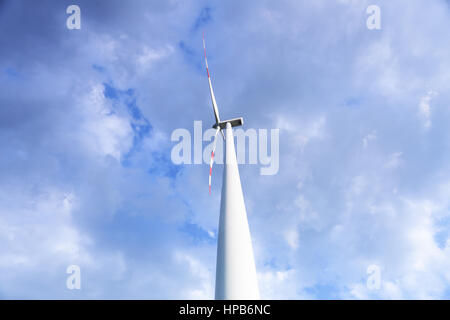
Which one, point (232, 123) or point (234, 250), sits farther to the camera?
point (232, 123)

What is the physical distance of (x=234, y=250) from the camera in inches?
598

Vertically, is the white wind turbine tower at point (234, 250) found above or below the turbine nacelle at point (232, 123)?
below

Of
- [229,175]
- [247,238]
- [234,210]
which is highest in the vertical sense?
[229,175]

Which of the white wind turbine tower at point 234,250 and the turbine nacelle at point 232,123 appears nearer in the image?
the white wind turbine tower at point 234,250

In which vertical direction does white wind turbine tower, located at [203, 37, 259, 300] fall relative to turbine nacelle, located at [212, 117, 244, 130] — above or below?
below

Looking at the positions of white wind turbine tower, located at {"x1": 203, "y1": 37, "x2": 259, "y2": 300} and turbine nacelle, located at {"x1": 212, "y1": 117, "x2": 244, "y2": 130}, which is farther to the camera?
turbine nacelle, located at {"x1": 212, "y1": 117, "x2": 244, "y2": 130}

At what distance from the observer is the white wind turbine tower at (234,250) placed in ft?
44.7

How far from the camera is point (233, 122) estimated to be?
3011 centimetres

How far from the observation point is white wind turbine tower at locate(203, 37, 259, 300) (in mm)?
13625

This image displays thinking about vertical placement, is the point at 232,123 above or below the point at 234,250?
above
